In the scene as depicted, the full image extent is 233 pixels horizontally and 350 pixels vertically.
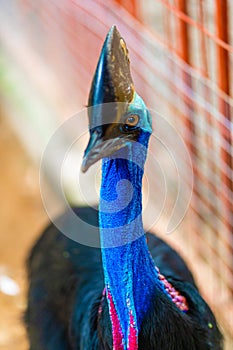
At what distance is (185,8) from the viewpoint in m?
2.05

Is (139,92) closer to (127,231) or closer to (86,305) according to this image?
(86,305)

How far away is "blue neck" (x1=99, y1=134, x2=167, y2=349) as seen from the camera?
132 cm

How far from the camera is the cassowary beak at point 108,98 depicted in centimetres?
119

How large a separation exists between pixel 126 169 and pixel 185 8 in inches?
36.0

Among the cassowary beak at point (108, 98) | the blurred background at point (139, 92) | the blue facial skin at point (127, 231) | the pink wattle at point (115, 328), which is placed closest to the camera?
the cassowary beak at point (108, 98)

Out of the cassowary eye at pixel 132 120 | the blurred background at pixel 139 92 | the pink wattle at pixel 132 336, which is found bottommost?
the pink wattle at pixel 132 336

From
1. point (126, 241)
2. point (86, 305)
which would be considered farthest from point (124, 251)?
point (86, 305)

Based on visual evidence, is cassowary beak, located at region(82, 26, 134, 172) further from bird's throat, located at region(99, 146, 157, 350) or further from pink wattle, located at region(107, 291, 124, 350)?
pink wattle, located at region(107, 291, 124, 350)

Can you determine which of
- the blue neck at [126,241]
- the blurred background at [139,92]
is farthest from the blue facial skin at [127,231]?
the blurred background at [139,92]

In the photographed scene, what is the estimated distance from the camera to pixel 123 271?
54.8 inches

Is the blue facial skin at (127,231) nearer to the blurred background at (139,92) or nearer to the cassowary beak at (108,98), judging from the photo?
the cassowary beak at (108,98)

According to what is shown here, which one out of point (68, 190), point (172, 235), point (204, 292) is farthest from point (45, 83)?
point (204, 292)

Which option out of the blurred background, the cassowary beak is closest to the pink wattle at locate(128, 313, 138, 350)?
the cassowary beak

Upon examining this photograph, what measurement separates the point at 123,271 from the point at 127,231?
0.09m
